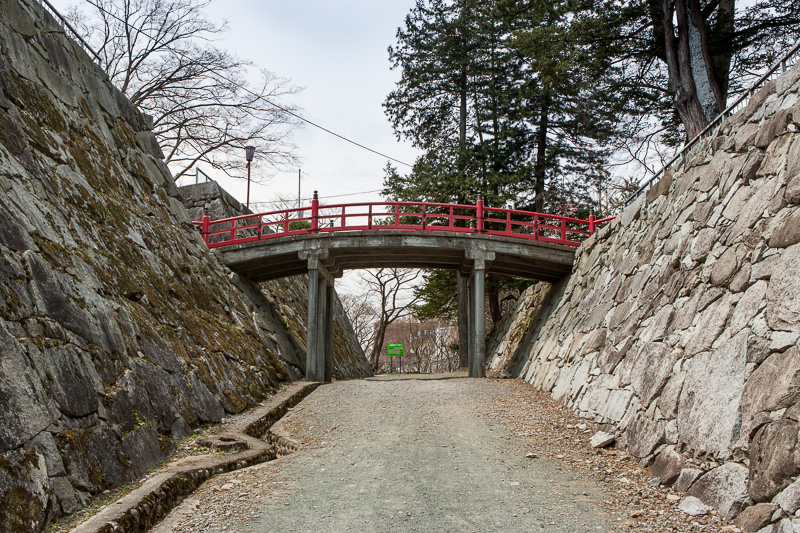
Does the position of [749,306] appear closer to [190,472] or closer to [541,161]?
[190,472]

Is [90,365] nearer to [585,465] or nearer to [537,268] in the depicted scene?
[585,465]

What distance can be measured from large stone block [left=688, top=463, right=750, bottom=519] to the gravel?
0.50 ft

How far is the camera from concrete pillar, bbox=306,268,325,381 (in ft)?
53.8

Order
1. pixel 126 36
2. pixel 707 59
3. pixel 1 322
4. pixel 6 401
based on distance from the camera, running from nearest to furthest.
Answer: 1. pixel 6 401
2. pixel 1 322
3. pixel 707 59
4. pixel 126 36

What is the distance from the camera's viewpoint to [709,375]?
20.2 feet

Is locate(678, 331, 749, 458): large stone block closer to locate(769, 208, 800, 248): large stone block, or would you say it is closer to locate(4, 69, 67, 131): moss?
locate(769, 208, 800, 248): large stone block

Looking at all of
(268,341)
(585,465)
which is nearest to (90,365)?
(585,465)

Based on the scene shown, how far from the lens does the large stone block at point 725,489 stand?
4.88 metres

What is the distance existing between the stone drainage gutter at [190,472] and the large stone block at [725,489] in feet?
17.1

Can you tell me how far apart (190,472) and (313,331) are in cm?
1053

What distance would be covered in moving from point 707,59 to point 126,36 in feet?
70.0

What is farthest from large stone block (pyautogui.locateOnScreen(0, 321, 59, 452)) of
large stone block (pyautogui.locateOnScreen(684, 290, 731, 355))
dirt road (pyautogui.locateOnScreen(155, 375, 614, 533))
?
large stone block (pyautogui.locateOnScreen(684, 290, 731, 355))

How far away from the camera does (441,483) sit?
6.45 m

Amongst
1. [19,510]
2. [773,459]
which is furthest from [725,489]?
[19,510]
